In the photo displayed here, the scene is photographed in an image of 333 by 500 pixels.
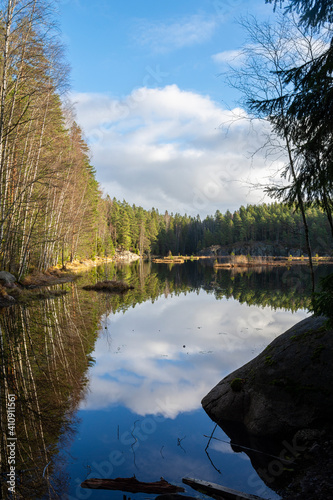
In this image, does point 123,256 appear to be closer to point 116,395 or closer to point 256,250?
point 256,250

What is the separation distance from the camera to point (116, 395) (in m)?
5.93

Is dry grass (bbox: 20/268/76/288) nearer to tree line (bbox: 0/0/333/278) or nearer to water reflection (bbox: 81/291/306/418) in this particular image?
tree line (bbox: 0/0/333/278)

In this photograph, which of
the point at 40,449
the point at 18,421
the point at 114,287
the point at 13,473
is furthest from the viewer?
the point at 114,287

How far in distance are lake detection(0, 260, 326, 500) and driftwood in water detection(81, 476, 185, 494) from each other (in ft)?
0.24

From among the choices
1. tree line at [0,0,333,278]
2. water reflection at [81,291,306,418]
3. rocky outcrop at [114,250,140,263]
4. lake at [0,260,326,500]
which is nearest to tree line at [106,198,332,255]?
rocky outcrop at [114,250,140,263]

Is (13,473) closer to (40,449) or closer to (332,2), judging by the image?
(40,449)

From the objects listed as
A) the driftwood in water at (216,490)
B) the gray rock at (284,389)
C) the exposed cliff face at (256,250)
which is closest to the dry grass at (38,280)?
the gray rock at (284,389)

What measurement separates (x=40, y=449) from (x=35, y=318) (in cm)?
850

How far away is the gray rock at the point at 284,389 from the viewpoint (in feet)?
13.8

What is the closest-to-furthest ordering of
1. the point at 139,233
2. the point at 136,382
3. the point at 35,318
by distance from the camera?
the point at 136,382
the point at 35,318
the point at 139,233

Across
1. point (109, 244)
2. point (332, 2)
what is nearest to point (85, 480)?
point (332, 2)

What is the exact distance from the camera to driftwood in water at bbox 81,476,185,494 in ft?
10.7

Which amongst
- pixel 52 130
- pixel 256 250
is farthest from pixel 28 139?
pixel 256 250

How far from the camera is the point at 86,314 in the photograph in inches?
511
